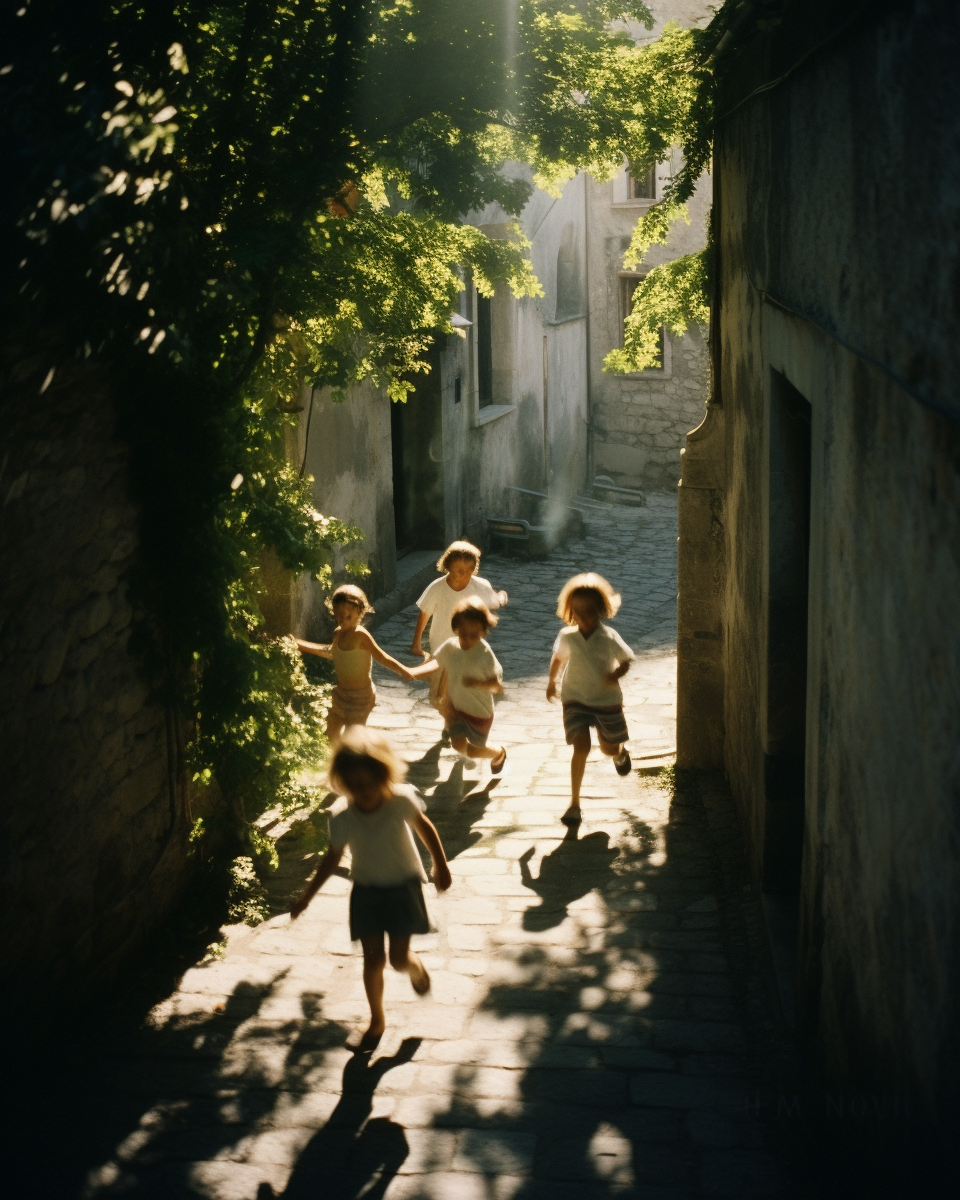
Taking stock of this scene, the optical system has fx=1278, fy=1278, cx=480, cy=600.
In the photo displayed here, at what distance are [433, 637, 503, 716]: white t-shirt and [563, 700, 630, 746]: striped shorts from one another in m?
0.56

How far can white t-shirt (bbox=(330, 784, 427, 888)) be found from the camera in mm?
4500

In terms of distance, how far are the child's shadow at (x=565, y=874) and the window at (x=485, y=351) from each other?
1135 centimetres

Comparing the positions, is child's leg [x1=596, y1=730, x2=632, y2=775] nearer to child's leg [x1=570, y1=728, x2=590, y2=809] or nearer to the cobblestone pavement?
child's leg [x1=570, y1=728, x2=590, y2=809]

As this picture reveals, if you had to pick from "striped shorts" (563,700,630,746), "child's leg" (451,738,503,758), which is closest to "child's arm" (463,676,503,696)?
"child's leg" (451,738,503,758)

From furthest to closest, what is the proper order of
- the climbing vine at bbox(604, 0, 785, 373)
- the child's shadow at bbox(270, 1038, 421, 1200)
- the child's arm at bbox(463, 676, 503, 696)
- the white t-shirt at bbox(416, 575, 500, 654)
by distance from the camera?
the white t-shirt at bbox(416, 575, 500, 654) < the child's arm at bbox(463, 676, 503, 696) < the climbing vine at bbox(604, 0, 785, 373) < the child's shadow at bbox(270, 1038, 421, 1200)

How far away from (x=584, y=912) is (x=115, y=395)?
299 centimetres

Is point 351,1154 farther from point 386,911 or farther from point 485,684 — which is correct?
point 485,684

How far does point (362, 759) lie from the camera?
4418 millimetres

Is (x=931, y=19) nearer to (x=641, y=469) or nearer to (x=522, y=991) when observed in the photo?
(x=522, y=991)

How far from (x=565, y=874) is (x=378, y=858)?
193 cm

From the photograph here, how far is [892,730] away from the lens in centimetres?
282

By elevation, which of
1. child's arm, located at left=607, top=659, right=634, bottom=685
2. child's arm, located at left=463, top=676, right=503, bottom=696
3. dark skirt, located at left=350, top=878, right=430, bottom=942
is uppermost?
child's arm, located at left=607, top=659, right=634, bottom=685

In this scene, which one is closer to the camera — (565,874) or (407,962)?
(407,962)

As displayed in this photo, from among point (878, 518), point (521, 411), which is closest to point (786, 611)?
point (878, 518)
